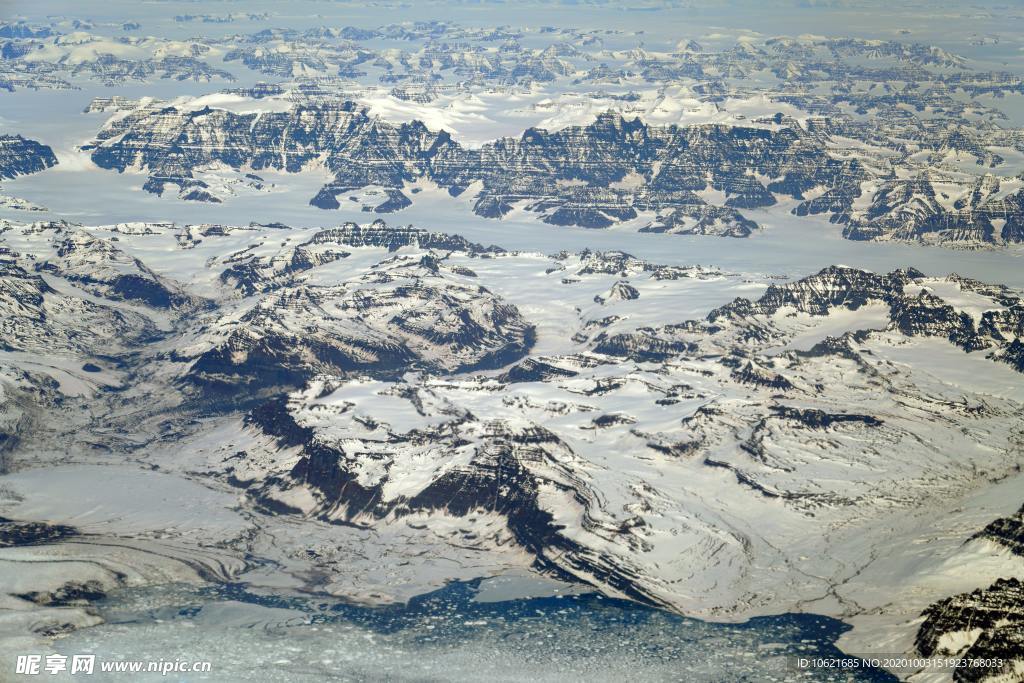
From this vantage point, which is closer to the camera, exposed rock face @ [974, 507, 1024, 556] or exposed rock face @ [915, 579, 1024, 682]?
exposed rock face @ [915, 579, 1024, 682]

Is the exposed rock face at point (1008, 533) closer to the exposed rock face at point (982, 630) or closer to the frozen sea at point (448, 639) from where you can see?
the exposed rock face at point (982, 630)

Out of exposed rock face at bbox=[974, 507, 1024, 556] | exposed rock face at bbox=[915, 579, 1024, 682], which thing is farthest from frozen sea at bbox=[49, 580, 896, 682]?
exposed rock face at bbox=[974, 507, 1024, 556]

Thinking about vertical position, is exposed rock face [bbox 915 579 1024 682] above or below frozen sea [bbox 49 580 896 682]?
above

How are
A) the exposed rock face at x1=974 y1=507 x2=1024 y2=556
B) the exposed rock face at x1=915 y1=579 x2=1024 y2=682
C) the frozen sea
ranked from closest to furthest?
the exposed rock face at x1=915 y1=579 x2=1024 y2=682 < the frozen sea < the exposed rock face at x1=974 y1=507 x2=1024 y2=556

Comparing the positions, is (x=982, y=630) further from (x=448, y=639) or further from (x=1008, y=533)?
(x=448, y=639)

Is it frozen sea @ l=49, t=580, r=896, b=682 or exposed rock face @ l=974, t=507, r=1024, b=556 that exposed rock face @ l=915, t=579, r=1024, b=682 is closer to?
frozen sea @ l=49, t=580, r=896, b=682

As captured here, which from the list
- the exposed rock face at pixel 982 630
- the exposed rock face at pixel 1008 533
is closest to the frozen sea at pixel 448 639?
the exposed rock face at pixel 982 630

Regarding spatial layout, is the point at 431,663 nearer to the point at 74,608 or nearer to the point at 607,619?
the point at 607,619

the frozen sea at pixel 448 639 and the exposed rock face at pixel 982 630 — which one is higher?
the exposed rock face at pixel 982 630
